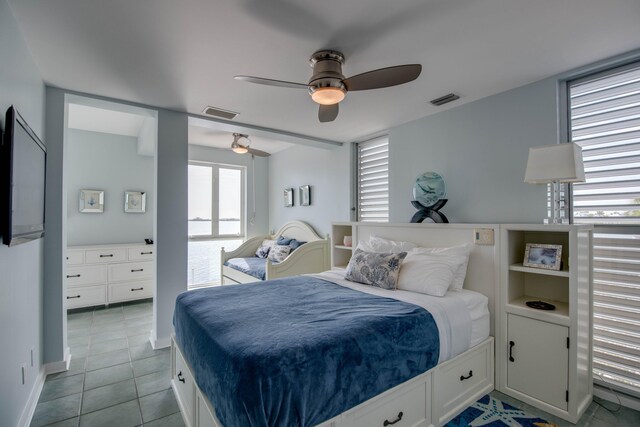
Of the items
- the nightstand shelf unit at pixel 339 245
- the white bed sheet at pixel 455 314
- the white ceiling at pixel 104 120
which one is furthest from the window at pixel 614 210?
the white ceiling at pixel 104 120

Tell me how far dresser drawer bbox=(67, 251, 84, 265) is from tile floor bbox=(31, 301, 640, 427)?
3.48 ft

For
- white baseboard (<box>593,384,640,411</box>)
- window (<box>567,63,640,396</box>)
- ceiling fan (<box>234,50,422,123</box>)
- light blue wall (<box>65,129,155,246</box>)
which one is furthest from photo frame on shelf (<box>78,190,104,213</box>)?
white baseboard (<box>593,384,640,411</box>)

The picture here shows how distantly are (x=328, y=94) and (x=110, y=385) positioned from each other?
275 cm

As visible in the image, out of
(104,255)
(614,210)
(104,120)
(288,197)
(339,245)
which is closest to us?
(614,210)

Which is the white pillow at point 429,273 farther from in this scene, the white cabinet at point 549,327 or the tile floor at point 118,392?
the tile floor at point 118,392

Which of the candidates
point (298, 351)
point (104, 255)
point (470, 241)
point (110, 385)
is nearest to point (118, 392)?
point (110, 385)

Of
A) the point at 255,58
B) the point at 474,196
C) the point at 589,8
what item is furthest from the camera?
the point at 474,196

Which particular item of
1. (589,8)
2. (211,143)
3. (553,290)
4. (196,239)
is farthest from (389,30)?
(196,239)

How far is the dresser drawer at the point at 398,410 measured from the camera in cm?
148

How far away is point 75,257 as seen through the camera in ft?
13.8

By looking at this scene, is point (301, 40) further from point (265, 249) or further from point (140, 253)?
point (140, 253)

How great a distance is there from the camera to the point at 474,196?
2.95 metres

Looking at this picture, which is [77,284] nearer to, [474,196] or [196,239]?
[196,239]

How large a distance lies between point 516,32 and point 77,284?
217 inches
